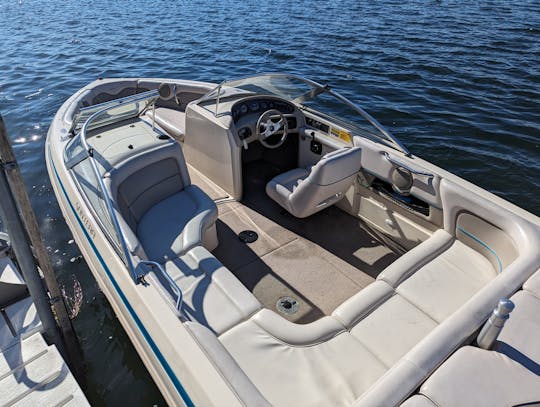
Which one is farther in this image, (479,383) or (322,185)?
(322,185)

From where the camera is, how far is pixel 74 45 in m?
13.3

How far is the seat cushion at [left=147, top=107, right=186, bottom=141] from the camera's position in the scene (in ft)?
18.5

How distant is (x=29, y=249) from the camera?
8.86 ft

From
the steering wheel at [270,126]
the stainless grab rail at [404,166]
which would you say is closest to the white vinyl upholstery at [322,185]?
the stainless grab rail at [404,166]

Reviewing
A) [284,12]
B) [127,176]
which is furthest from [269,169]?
[284,12]

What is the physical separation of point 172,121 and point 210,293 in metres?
3.77

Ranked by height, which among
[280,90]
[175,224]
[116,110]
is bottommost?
[175,224]

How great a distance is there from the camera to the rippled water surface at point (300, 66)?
5.24 metres

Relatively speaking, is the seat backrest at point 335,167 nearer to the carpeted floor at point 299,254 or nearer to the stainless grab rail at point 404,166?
the stainless grab rail at point 404,166

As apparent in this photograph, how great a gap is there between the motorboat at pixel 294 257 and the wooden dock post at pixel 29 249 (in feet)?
1.35

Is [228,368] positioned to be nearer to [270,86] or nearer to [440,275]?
[440,275]

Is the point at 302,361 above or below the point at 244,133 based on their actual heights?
below

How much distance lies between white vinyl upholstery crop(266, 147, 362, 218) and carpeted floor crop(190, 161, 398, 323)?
38 centimetres

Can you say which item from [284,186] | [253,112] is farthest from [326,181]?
[253,112]
